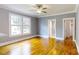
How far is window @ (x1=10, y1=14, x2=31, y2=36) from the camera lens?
2.87m

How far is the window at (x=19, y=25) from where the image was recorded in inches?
113

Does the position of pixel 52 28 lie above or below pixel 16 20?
below

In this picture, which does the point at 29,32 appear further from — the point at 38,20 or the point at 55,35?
the point at 55,35

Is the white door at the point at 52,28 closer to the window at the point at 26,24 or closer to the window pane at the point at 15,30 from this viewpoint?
the window at the point at 26,24

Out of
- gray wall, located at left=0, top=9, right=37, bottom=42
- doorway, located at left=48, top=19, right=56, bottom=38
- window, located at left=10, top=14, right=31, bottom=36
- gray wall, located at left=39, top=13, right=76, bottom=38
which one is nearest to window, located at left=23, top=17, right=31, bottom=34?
window, located at left=10, top=14, right=31, bottom=36

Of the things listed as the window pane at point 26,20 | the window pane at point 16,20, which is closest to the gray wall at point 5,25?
the window pane at point 26,20

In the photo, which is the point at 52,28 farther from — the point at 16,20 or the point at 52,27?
the point at 16,20

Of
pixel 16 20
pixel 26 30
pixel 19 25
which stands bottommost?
pixel 26 30

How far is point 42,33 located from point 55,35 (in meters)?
0.41

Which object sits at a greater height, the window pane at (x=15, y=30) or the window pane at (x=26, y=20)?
the window pane at (x=26, y=20)

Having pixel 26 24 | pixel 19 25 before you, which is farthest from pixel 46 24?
pixel 19 25

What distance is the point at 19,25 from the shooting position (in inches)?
113

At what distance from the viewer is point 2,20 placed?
133 inches
